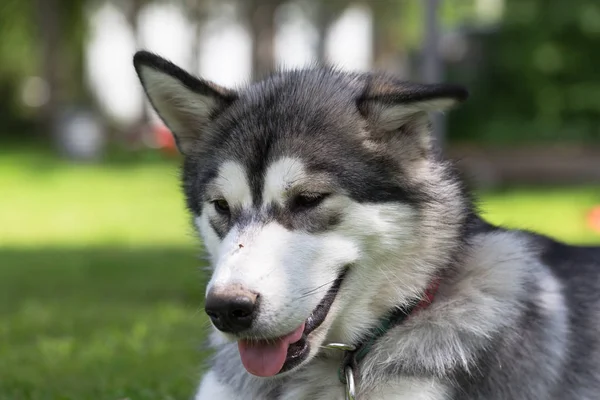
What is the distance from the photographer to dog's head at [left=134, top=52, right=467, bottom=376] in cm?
311

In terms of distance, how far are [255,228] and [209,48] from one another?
33.2m

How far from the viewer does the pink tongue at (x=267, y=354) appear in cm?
321

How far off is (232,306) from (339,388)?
0.65m

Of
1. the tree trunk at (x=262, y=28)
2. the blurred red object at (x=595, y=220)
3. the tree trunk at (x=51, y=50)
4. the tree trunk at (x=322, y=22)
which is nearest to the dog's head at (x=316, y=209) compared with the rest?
the blurred red object at (x=595, y=220)

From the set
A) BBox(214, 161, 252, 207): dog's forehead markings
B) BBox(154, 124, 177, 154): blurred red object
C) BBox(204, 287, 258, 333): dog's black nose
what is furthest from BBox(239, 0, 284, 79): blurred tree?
BBox(204, 287, 258, 333): dog's black nose

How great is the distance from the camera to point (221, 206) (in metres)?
3.45

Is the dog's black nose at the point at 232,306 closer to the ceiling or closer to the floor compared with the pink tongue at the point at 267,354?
closer to the ceiling

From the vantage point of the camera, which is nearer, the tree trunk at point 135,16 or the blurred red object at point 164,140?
the blurred red object at point 164,140

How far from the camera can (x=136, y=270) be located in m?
8.77

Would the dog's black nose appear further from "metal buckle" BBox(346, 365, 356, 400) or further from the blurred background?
the blurred background

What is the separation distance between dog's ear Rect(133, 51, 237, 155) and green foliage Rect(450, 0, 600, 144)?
42.0 ft

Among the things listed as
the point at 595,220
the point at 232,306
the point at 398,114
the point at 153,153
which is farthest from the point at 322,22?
the point at 232,306

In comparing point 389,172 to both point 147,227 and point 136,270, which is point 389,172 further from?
point 147,227

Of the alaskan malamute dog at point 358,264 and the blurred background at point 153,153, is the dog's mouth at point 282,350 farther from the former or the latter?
the blurred background at point 153,153
